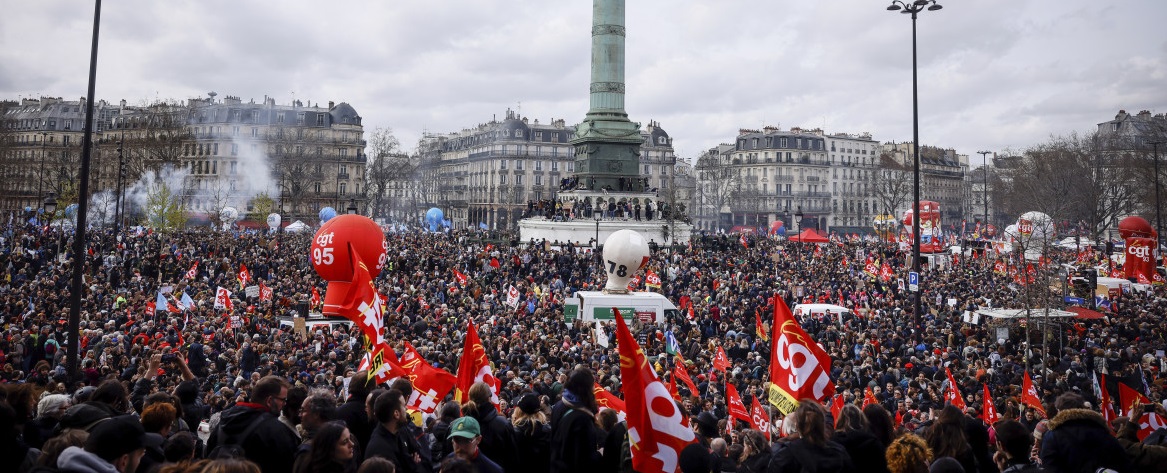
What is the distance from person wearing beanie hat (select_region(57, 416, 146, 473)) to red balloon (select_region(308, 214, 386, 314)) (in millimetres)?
10464

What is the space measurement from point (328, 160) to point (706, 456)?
90.9 metres

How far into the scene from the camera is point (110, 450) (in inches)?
184

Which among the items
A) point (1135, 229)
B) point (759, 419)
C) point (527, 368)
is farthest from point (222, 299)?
point (1135, 229)

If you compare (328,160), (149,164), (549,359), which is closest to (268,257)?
(549,359)

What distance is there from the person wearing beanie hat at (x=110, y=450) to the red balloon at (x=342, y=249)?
10.5 m

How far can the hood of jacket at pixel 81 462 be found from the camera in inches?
175

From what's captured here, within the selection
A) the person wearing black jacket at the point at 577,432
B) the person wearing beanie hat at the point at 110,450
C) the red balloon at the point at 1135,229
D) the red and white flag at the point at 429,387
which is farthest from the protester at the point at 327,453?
the red balloon at the point at 1135,229

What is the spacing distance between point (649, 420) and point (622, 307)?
17.2 meters

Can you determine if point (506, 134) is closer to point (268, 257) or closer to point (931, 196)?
point (931, 196)

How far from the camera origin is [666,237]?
44.1 m

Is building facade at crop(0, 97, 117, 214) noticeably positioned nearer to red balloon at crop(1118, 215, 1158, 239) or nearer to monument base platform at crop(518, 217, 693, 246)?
monument base platform at crop(518, 217, 693, 246)

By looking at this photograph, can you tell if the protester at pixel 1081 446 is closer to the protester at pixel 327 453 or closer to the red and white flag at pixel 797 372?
the red and white flag at pixel 797 372

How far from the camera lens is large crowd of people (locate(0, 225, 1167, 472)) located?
17.7 feet

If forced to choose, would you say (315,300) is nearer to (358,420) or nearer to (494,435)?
(358,420)
